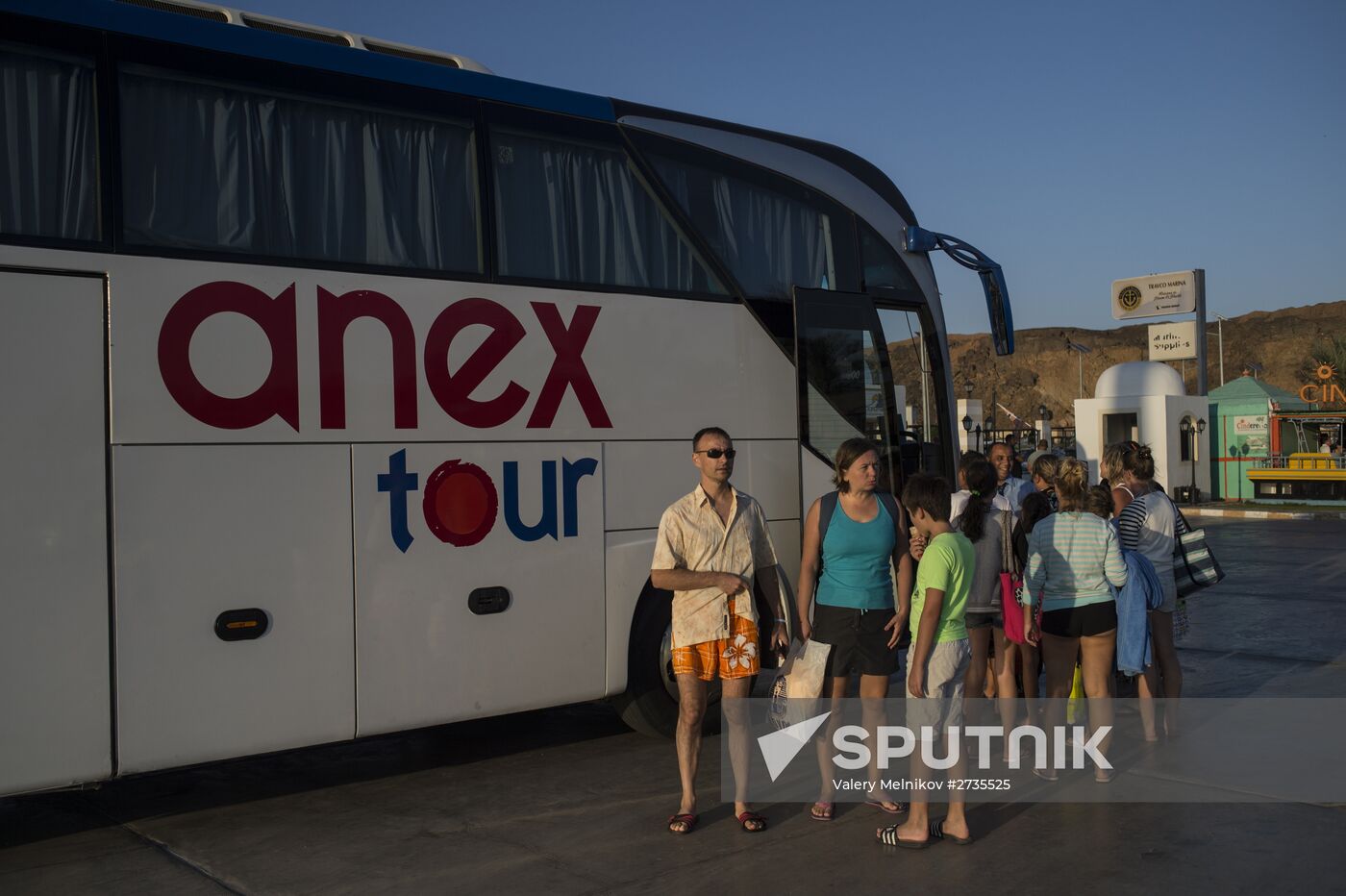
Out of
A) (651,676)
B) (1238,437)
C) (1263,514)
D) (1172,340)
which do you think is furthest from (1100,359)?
(651,676)

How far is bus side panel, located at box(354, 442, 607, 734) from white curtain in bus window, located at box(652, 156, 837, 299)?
1633 mm

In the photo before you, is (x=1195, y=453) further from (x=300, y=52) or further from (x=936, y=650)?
(x=300, y=52)

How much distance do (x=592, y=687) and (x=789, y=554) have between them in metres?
1.70

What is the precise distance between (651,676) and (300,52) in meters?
3.96

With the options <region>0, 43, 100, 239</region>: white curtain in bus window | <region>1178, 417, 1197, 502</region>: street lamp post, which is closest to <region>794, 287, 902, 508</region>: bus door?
<region>0, 43, 100, 239</region>: white curtain in bus window

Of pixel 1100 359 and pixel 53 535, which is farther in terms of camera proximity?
pixel 1100 359

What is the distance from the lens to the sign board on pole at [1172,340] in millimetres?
37219

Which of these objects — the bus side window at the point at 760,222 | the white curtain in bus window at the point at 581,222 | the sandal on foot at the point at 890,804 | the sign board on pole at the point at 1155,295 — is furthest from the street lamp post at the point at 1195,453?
the sandal on foot at the point at 890,804

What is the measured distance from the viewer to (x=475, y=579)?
6426 mm

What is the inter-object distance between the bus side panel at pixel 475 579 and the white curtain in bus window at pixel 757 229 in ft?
5.36

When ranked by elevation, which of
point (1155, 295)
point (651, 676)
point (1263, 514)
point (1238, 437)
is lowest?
point (1263, 514)

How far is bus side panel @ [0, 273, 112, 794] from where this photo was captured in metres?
5.09

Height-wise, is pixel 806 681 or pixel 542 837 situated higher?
pixel 806 681

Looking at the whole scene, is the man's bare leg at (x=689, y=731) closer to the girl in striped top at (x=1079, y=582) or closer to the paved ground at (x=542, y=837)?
the paved ground at (x=542, y=837)
